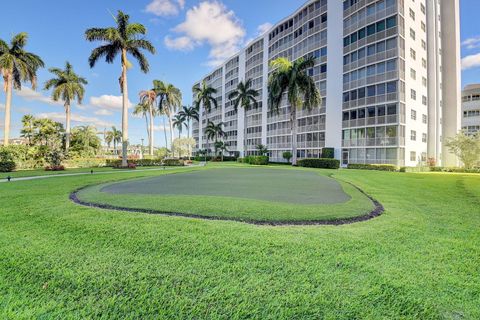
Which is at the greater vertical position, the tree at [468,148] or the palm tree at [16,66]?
the palm tree at [16,66]

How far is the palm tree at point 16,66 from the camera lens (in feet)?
95.0

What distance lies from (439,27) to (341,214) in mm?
50852

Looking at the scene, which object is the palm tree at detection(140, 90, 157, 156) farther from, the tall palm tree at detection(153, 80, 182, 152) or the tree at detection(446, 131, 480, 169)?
the tree at detection(446, 131, 480, 169)

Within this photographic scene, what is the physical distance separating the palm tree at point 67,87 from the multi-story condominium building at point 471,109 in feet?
235

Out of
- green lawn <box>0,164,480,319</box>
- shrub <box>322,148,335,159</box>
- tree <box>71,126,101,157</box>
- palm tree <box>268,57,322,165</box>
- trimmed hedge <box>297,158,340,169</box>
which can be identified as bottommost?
green lawn <box>0,164,480,319</box>

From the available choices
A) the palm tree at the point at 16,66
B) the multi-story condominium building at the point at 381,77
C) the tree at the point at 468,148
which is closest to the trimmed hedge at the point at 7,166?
the palm tree at the point at 16,66

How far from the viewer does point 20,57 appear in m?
30.7

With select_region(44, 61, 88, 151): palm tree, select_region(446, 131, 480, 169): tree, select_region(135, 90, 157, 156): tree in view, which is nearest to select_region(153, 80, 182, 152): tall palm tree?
select_region(135, 90, 157, 156): tree

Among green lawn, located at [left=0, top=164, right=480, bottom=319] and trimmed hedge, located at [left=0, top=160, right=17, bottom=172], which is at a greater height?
trimmed hedge, located at [left=0, top=160, right=17, bottom=172]

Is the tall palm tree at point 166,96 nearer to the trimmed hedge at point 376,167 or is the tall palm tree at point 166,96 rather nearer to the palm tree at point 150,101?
the palm tree at point 150,101

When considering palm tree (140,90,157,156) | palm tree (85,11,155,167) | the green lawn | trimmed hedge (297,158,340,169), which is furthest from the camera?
palm tree (140,90,157,156)

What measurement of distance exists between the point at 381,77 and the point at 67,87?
152 ft

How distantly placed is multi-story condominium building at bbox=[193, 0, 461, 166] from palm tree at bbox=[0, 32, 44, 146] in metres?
40.6

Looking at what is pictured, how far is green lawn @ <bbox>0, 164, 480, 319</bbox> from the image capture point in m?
2.51
